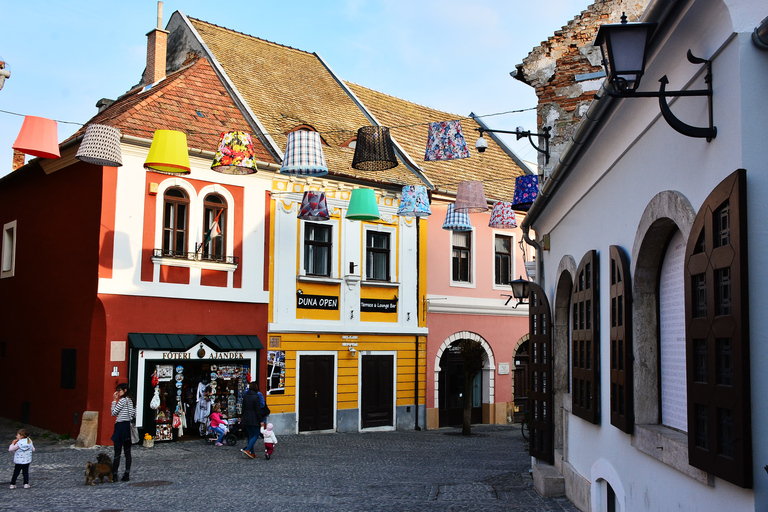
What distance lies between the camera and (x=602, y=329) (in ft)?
27.9

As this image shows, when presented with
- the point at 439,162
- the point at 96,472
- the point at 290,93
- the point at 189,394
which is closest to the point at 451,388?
the point at 439,162

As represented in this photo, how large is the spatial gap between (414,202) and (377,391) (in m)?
6.26

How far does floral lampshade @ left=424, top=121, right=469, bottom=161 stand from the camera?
16.2 metres

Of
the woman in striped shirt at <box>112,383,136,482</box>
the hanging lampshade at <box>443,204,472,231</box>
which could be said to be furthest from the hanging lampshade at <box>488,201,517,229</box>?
the woman in striped shirt at <box>112,383,136,482</box>

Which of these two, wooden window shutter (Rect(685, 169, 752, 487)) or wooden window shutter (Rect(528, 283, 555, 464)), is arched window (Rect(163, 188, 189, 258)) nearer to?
wooden window shutter (Rect(528, 283, 555, 464))

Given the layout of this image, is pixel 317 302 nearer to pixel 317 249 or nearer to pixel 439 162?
pixel 317 249

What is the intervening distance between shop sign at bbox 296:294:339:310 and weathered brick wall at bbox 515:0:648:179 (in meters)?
9.02

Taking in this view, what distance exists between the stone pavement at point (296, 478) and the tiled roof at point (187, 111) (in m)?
7.29

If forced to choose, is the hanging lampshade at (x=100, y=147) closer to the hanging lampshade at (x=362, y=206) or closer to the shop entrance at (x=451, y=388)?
the hanging lampshade at (x=362, y=206)

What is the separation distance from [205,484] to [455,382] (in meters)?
13.1

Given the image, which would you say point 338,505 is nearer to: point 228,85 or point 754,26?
point 754,26

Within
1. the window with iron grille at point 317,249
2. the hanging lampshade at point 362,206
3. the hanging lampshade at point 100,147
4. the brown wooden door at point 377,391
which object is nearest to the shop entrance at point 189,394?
the window with iron grille at point 317,249

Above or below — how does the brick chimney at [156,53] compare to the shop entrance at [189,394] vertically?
above

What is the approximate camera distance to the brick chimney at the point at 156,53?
74.9ft
